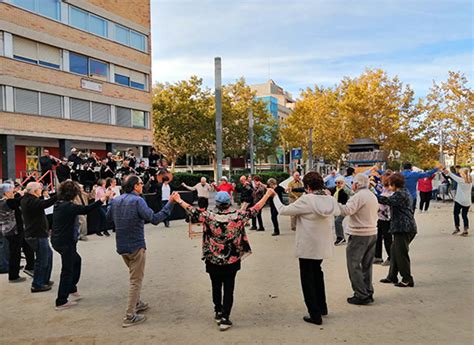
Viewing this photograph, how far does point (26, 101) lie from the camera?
25422 mm

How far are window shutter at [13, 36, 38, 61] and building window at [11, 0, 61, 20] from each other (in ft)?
6.26

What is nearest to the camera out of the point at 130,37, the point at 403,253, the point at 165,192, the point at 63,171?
the point at 403,253

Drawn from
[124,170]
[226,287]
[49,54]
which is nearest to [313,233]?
[226,287]

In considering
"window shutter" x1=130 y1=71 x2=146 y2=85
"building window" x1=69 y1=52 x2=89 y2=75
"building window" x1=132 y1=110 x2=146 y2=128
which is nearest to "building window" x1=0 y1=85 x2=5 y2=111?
"building window" x1=69 y1=52 x2=89 y2=75

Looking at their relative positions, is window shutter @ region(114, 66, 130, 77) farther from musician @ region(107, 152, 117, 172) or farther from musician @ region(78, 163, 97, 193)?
musician @ region(78, 163, 97, 193)

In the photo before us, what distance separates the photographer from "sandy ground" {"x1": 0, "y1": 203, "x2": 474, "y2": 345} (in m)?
4.53

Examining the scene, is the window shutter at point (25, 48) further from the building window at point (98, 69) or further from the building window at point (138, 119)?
the building window at point (138, 119)

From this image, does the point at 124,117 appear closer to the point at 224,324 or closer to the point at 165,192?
the point at 165,192

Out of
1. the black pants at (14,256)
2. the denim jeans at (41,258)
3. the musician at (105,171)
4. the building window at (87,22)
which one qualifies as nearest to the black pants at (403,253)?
the denim jeans at (41,258)

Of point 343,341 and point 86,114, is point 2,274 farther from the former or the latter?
point 86,114

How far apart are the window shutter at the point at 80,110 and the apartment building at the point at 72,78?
68 mm

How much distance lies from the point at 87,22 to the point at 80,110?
6.20 meters

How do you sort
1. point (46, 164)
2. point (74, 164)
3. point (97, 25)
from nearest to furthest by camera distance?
1. point (46, 164)
2. point (74, 164)
3. point (97, 25)

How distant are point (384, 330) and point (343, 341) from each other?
1.89 ft
